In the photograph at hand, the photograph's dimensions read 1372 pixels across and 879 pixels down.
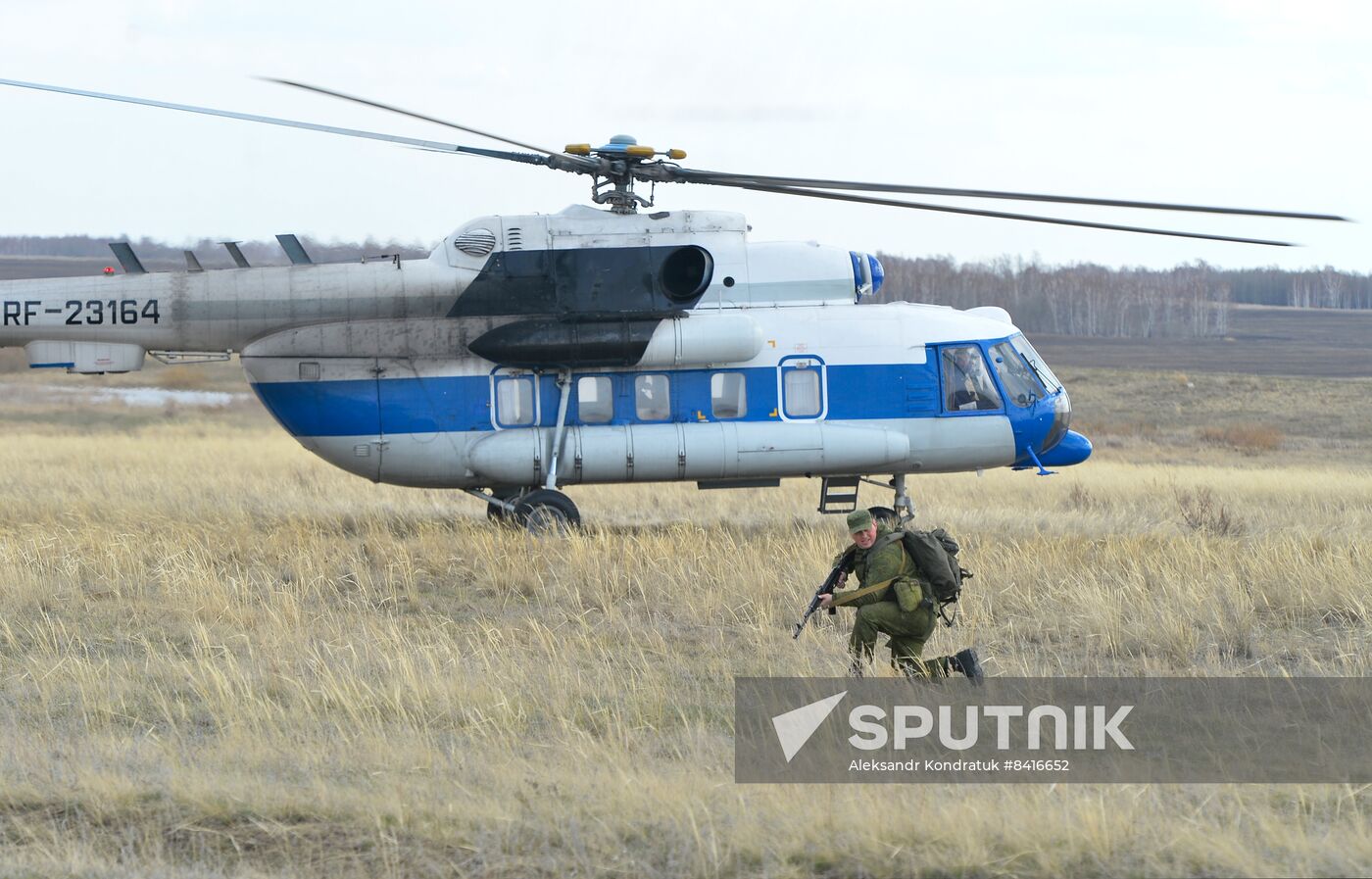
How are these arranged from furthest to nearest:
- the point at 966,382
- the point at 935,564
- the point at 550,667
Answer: the point at 966,382, the point at 550,667, the point at 935,564

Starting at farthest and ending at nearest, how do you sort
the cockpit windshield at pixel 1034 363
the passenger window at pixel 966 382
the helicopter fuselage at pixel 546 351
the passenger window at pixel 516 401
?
the cockpit windshield at pixel 1034 363
the passenger window at pixel 966 382
the passenger window at pixel 516 401
the helicopter fuselage at pixel 546 351

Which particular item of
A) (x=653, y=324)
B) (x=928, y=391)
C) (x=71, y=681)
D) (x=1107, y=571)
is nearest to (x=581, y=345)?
(x=653, y=324)

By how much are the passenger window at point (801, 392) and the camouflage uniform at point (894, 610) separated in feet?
21.4

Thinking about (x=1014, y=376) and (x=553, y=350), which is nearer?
(x=553, y=350)

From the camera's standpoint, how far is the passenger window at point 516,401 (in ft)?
47.6

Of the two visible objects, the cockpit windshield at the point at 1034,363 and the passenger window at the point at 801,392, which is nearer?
the passenger window at the point at 801,392

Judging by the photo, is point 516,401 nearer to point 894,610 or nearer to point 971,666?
point 894,610

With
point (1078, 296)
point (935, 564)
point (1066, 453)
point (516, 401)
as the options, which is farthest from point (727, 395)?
point (1078, 296)

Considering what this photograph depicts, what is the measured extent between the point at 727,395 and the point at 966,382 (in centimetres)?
265

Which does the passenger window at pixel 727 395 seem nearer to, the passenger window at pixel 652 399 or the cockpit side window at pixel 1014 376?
the passenger window at pixel 652 399

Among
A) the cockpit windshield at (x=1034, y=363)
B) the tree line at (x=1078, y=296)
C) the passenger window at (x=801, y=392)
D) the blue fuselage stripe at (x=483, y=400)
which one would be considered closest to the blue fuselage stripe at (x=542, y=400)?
the blue fuselage stripe at (x=483, y=400)

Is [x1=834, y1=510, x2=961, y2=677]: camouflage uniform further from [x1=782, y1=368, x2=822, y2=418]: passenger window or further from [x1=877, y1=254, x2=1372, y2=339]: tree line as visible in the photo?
[x1=877, y1=254, x2=1372, y2=339]: tree line

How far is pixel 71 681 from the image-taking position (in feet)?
28.1

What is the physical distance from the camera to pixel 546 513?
1405 centimetres
